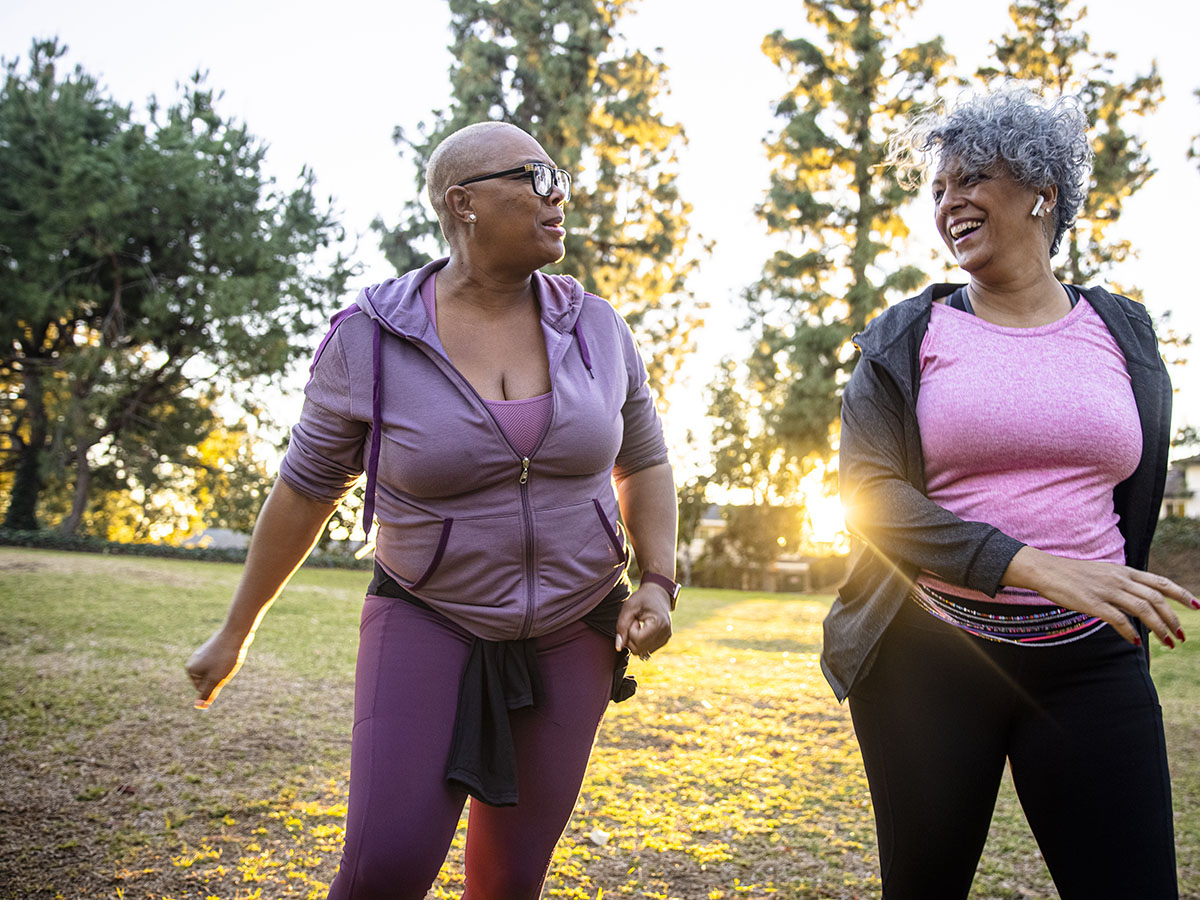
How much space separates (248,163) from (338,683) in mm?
22348

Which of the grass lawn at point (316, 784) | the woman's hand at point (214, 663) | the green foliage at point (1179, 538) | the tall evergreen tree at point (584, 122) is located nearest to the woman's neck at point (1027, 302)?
the woman's hand at point (214, 663)

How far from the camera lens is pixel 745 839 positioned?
4711mm

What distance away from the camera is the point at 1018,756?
7.25 ft

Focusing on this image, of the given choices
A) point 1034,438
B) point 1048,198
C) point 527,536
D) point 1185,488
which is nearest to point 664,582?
point 527,536

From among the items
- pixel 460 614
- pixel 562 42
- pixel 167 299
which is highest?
pixel 562 42

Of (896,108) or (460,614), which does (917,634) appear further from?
(896,108)

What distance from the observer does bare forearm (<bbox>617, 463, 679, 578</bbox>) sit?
273 cm

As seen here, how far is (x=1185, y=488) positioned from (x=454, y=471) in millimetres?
66218

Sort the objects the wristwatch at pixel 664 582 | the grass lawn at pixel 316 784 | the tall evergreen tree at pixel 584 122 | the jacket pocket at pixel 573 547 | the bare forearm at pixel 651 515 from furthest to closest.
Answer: the tall evergreen tree at pixel 584 122 < the grass lawn at pixel 316 784 < the bare forearm at pixel 651 515 < the wristwatch at pixel 664 582 < the jacket pocket at pixel 573 547

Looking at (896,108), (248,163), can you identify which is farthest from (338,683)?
(896,108)

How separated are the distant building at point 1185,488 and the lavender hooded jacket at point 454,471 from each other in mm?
62167

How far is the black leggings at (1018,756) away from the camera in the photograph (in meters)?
2.05

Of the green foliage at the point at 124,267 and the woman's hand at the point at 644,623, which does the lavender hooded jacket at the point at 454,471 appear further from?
the green foliage at the point at 124,267

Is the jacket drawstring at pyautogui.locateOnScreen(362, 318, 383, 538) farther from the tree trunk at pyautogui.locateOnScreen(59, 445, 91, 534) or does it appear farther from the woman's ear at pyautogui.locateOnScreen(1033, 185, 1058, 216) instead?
the tree trunk at pyautogui.locateOnScreen(59, 445, 91, 534)
